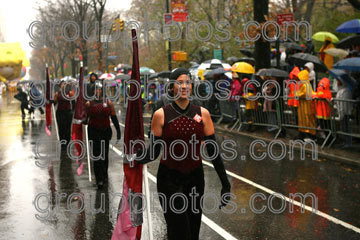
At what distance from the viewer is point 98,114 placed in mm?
9680

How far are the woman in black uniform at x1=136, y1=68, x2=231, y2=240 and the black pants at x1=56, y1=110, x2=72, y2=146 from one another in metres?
11.1

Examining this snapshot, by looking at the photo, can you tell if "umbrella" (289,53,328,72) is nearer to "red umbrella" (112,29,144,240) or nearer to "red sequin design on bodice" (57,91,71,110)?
"red sequin design on bodice" (57,91,71,110)

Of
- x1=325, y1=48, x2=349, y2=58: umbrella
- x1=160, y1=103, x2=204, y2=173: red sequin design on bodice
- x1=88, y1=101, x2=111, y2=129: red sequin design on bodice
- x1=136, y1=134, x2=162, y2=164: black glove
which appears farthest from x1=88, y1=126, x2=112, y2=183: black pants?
x1=325, y1=48, x2=349, y2=58: umbrella

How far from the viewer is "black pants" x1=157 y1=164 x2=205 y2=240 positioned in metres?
4.73

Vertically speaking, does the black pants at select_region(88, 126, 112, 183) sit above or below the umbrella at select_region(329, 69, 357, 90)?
below

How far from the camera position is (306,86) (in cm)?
1409

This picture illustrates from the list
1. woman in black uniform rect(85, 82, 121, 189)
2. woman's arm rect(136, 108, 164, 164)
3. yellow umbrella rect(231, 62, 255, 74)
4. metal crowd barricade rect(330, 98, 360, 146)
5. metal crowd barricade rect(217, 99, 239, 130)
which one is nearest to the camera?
woman's arm rect(136, 108, 164, 164)

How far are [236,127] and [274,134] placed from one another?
2560 millimetres

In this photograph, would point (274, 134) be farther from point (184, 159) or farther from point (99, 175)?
point (184, 159)

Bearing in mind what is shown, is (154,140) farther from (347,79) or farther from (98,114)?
(347,79)

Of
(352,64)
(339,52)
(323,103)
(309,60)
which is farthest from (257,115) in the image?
(352,64)

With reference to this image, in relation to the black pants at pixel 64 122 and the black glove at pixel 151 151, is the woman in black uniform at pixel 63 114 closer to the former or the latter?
the black pants at pixel 64 122

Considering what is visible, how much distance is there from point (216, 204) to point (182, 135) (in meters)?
3.65

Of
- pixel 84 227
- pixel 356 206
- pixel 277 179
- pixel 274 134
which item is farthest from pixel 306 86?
pixel 84 227
